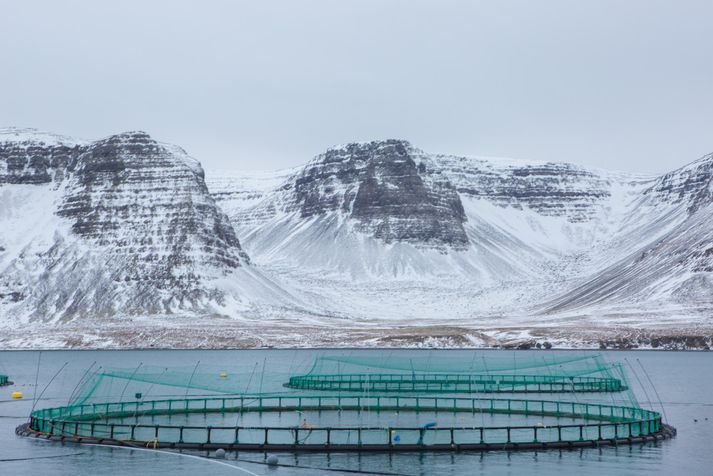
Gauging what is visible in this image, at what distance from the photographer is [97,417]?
79.9 metres

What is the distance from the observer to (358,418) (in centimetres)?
8462

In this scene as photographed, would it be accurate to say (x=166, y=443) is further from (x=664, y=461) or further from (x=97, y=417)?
(x=664, y=461)

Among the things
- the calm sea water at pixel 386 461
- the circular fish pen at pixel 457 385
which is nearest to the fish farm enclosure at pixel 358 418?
the circular fish pen at pixel 457 385

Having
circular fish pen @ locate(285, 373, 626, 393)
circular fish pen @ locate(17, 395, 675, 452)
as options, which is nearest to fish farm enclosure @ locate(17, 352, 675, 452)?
circular fish pen @ locate(17, 395, 675, 452)

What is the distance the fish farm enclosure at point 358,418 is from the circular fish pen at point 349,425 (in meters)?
0.09

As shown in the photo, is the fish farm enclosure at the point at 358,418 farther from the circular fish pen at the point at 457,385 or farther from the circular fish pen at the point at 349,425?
the circular fish pen at the point at 457,385

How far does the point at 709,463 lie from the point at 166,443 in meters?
34.6

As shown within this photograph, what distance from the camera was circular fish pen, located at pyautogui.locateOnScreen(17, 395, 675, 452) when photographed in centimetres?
6425

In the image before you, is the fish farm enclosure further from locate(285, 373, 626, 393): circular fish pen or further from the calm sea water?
the calm sea water

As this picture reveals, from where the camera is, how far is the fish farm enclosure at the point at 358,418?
6506cm

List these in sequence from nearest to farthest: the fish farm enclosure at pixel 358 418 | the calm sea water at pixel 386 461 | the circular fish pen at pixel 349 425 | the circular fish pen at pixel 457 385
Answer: the calm sea water at pixel 386 461 → the circular fish pen at pixel 349 425 → the fish farm enclosure at pixel 358 418 → the circular fish pen at pixel 457 385

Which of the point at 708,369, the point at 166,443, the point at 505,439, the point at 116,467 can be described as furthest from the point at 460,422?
the point at 708,369

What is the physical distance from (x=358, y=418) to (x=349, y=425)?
6.01 meters

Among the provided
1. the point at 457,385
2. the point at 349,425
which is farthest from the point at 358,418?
the point at 457,385
